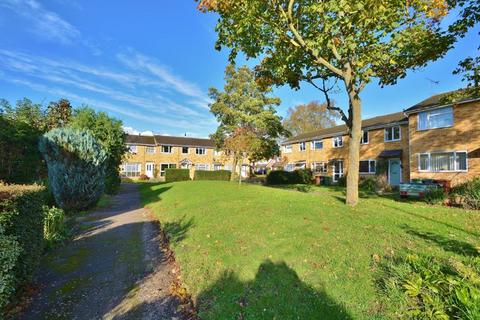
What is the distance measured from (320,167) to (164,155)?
27542 millimetres

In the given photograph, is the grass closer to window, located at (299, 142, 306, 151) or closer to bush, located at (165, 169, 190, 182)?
bush, located at (165, 169, 190, 182)

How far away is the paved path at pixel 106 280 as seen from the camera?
15.3ft

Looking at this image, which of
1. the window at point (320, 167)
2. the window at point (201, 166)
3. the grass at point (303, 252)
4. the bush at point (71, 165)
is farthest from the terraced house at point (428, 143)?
the window at point (201, 166)

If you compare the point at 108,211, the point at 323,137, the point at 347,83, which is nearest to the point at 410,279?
the point at 347,83

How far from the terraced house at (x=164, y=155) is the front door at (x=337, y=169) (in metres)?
18.3

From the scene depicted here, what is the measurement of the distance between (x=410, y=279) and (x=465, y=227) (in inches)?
178

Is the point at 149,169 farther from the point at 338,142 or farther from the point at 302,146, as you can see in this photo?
the point at 338,142

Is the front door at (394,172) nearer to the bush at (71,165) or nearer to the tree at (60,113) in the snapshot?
the bush at (71,165)

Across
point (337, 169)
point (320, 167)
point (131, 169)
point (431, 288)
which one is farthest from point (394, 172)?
point (131, 169)

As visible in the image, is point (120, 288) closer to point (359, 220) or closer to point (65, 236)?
point (65, 236)

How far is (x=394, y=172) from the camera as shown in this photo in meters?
25.2

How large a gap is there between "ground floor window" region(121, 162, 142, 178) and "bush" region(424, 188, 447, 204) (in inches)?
1653

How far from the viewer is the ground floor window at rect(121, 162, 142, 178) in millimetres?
46094

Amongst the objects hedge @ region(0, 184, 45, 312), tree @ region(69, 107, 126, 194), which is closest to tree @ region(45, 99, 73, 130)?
tree @ region(69, 107, 126, 194)
